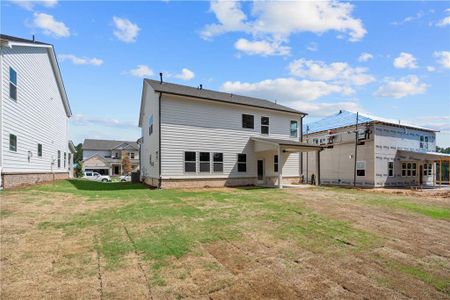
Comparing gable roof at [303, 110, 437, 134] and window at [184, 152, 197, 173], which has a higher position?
gable roof at [303, 110, 437, 134]

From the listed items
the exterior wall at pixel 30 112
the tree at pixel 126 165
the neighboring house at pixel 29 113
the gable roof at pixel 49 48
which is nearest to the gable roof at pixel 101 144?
the tree at pixel 126 165

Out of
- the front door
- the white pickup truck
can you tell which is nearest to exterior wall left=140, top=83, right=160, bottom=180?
the front door

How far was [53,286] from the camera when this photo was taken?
13.3 feet

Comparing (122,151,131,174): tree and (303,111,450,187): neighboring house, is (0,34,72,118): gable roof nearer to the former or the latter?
(303,111,450,187): neighboring house

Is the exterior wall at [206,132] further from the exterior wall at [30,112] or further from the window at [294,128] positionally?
the exterior wall at [30,112]

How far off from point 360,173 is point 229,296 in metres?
25.8

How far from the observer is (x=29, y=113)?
51.9 feet

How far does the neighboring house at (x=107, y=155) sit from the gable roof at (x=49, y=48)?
32381 mm

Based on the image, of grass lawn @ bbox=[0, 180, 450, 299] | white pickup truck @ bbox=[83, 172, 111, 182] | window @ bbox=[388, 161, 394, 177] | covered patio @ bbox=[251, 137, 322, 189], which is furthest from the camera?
white pickup truck @ bbox=[83, 172, 111, 182]

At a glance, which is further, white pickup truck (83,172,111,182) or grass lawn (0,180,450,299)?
white pickup truck (83,172,111,182)

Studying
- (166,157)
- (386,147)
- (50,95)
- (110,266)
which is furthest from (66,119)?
(386,147)

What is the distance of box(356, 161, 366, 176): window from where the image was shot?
26.0m

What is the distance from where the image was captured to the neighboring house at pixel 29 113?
1274 centimetres

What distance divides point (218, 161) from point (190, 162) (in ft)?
6.89
